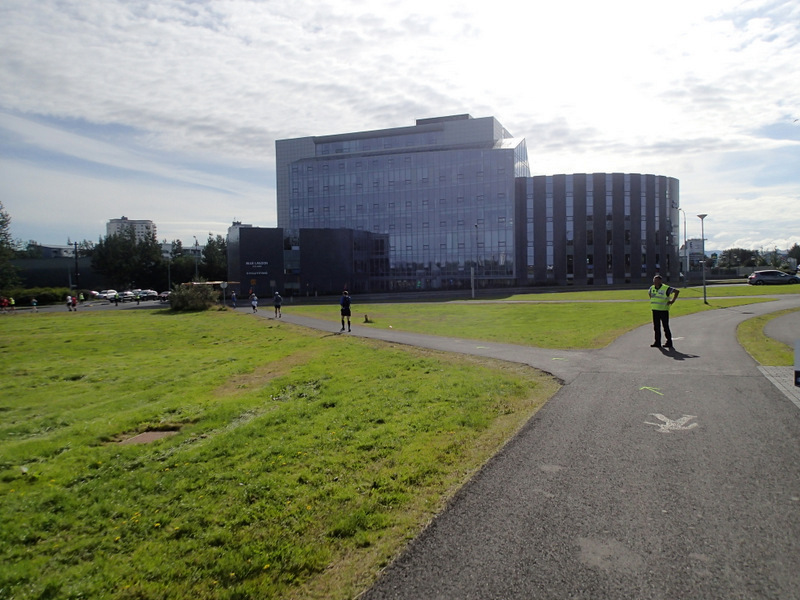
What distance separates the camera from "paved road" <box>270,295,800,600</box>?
3.87 metres

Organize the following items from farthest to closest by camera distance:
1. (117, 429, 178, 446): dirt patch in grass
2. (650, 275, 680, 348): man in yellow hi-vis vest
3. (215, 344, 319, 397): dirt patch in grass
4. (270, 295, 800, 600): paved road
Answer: (650, 275, 680, 348): man in yellow hi-vis vest
(215, 344, 319, 397): dirt patch in grass
(117, 429, 178, 446): dirt patch in grass
(270, 295, 800, 600): paved road

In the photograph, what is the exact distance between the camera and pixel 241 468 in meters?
6.99

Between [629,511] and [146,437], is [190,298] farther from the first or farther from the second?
[629,511]

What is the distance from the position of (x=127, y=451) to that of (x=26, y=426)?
13.2 ft

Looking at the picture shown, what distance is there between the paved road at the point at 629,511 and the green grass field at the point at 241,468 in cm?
48

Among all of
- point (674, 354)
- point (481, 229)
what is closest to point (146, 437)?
point (674, 354)

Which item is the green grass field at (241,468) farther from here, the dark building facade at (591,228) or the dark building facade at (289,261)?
the dark building facade at (591,228)

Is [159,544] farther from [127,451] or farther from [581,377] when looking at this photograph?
[581,377]

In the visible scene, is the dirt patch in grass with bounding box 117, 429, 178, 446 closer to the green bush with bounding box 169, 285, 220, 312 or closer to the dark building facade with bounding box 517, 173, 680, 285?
the green bush with bounding box 169, 285, 220, 312

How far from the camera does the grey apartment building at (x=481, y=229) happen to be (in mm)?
82875

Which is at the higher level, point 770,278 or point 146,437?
point 770,278

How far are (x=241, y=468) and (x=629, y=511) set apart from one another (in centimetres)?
465

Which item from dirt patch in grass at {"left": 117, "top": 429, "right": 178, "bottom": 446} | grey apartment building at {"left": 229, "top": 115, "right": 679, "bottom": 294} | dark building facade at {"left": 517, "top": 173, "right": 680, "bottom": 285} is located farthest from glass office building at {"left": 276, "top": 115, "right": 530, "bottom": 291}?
dirt patch in grass at {"left": 117, "top": 429, "right": 178, "bottom": 446}

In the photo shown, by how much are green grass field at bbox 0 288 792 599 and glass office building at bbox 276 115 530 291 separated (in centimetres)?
6705
